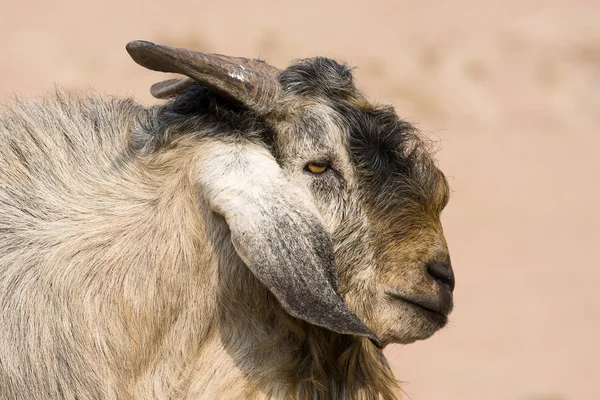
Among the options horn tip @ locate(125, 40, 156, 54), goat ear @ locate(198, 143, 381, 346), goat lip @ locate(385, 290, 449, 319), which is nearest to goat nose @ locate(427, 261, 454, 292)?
goat lip @ locate(385, 290, 449, 319)

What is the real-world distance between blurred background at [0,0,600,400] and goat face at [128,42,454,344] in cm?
474

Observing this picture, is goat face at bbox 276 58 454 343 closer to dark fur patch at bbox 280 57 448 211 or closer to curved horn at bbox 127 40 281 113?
dark fur patch at bbox 280 57 448 211

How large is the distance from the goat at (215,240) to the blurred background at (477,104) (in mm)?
4549

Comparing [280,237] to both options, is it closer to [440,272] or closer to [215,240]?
[215,240]

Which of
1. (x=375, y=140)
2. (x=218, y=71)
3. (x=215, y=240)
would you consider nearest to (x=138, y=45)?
(x=218, y=71)

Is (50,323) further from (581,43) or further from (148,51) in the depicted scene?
(581,43)

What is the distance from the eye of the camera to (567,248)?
44.5 ft

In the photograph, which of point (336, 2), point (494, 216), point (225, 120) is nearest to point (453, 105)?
point (494, 216)

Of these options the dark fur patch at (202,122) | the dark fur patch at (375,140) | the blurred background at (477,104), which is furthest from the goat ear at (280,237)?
the blurred background at (477,104)

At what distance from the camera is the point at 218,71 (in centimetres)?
370

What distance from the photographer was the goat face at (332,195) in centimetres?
345

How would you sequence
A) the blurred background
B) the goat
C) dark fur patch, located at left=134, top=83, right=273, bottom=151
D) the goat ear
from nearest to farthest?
the goat ear → the goat → dark fur patch, located at left=134, top=83, right=273, bottom=151 → the blurred background

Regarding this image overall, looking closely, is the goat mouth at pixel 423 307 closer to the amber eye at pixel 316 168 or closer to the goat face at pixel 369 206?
the goat face at pixel 369 206

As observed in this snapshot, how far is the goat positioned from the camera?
3.54m
